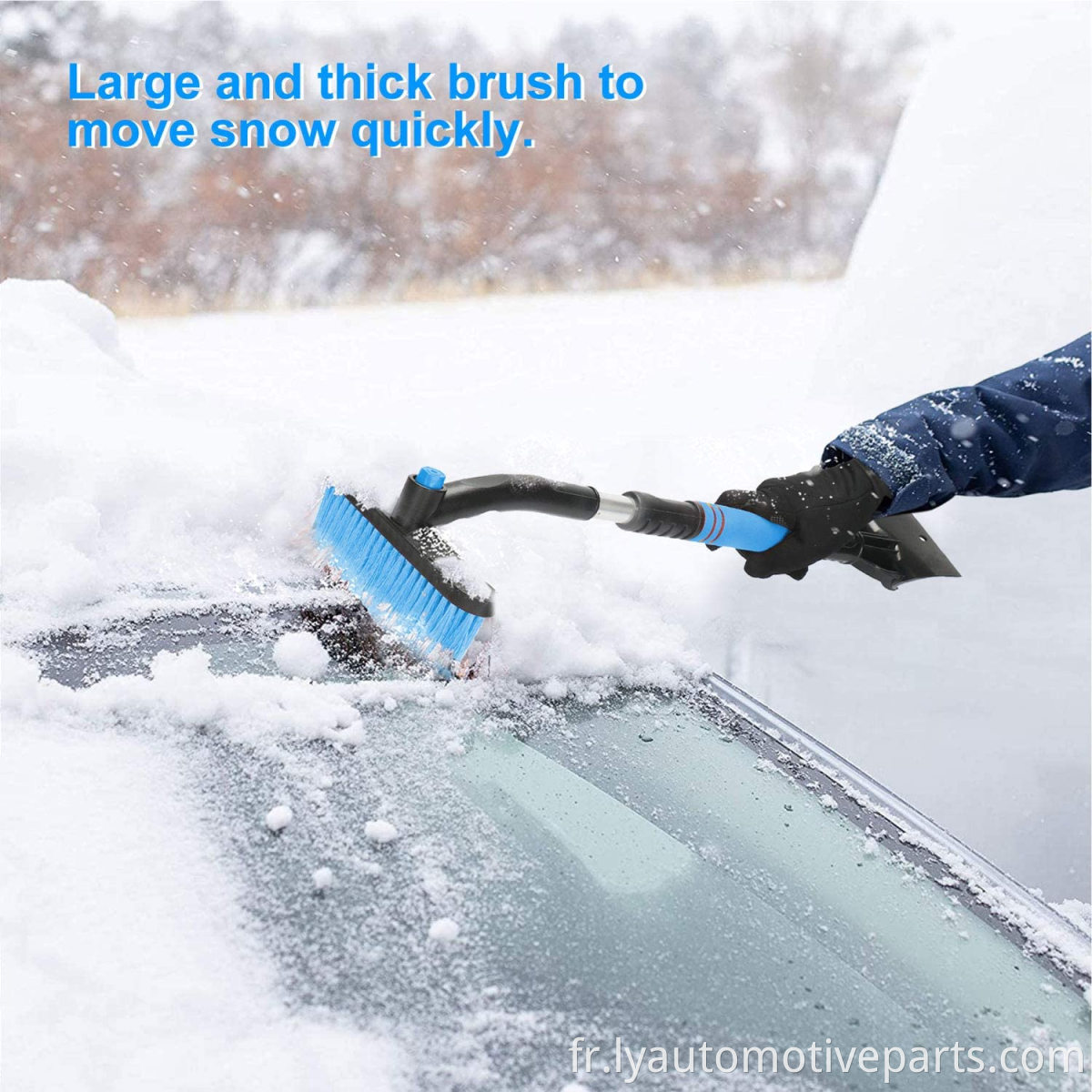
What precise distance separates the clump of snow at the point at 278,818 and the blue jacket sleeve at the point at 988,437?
1334 millimetres

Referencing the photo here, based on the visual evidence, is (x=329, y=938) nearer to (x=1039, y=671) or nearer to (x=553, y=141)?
(x=1039, y=671)

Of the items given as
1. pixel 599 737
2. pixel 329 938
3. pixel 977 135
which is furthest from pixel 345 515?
pixel 977 135

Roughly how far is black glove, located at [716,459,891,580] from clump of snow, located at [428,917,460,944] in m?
1.21

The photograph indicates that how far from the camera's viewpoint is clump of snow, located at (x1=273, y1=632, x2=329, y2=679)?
51.0 inches

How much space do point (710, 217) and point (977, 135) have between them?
7120mm

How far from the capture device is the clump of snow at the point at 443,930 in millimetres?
866

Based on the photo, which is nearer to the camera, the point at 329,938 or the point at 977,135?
the point at 329,938

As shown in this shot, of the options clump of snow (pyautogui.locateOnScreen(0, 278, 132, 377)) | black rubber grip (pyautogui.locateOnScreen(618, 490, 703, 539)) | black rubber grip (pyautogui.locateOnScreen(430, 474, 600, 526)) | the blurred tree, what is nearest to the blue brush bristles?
black rubber grip (pyautogui.locateOnScreen(430, 474, 600, 526))

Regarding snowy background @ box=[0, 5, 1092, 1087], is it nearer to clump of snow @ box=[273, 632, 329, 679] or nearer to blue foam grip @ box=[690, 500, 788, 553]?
clump of snow @ box=[273, 632, 329, 679]

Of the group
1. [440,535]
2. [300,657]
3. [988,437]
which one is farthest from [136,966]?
[988,437]

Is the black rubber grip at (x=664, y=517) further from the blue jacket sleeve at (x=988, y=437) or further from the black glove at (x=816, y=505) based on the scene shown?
the blue jacket sleeve at (x=988, y=437)

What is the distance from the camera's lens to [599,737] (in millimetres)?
1284

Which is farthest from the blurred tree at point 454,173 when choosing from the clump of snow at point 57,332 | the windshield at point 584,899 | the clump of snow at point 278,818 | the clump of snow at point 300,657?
the clump of snow at point 278,818

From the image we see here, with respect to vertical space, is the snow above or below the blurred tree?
below
